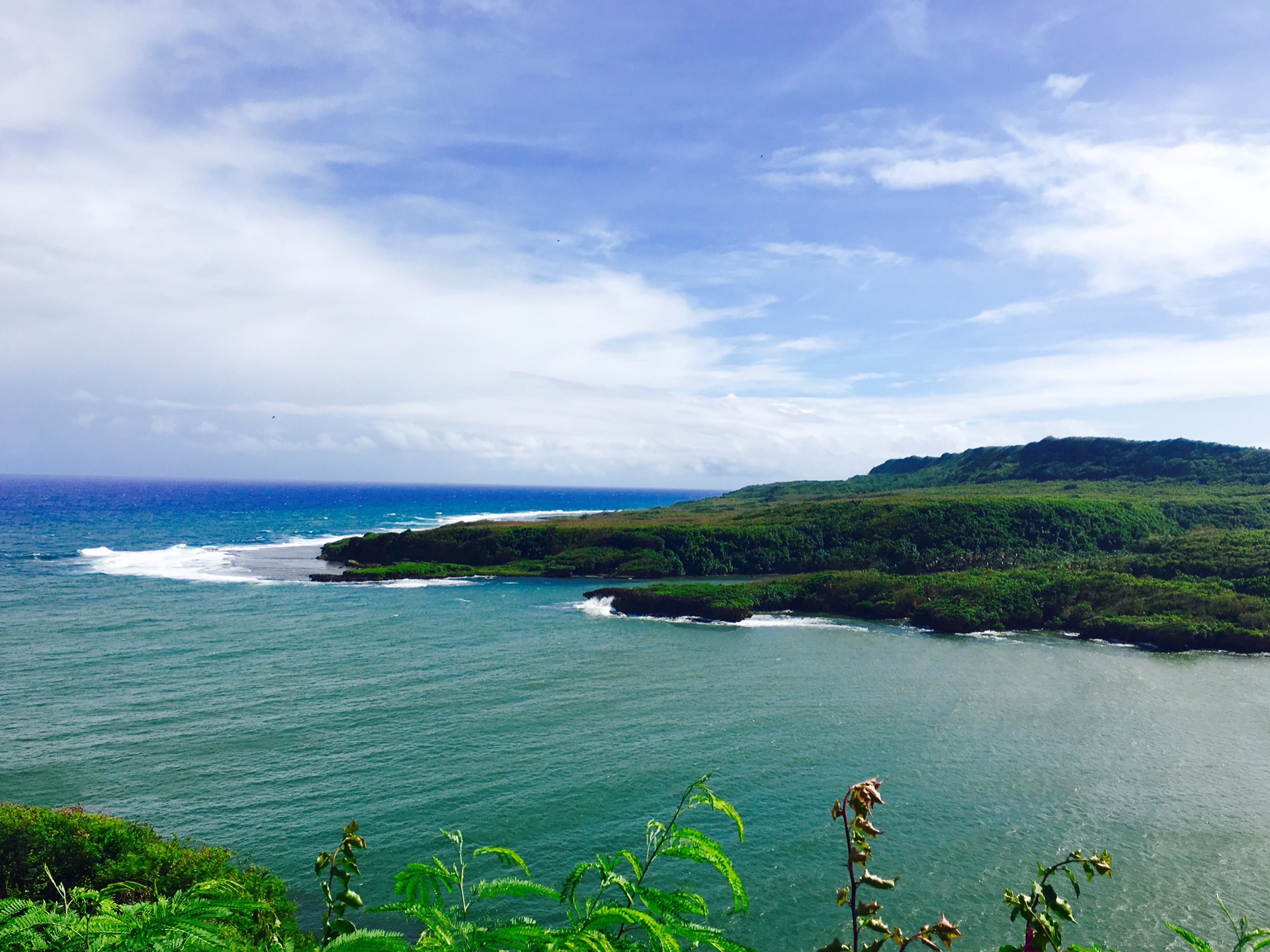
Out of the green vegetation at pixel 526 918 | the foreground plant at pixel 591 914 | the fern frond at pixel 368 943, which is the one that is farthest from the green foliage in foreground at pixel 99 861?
the foreground plant at pixel 591 914

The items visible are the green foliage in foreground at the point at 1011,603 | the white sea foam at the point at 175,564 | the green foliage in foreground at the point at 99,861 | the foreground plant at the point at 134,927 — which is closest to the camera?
the foreground plant at the point at 134,927

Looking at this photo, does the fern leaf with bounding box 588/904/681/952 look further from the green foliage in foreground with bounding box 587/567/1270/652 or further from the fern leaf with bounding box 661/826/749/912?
the green foliage in foreground with bounding box 587/567/1270/652

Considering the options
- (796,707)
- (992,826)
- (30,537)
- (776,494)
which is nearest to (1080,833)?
(992,826)

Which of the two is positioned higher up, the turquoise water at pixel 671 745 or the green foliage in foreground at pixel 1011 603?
the green foliage in foreground at pixel 1011 603

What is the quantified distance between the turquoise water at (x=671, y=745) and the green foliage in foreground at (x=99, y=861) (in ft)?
5.87

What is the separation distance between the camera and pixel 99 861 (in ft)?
60.1

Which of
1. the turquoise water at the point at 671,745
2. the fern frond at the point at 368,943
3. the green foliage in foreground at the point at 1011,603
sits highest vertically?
the fern frond at the point at 368,943

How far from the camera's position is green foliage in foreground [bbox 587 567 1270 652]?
51406 mm

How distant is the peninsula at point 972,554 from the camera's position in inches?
2238

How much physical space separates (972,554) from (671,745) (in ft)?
194

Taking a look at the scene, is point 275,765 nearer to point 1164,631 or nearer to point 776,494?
point 1164,631

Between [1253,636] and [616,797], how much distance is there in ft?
164

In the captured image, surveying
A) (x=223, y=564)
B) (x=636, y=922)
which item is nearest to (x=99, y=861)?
(x=636, y=922)

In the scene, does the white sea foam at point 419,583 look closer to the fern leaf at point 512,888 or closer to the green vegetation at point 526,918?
the green vegetation at point 526,918
